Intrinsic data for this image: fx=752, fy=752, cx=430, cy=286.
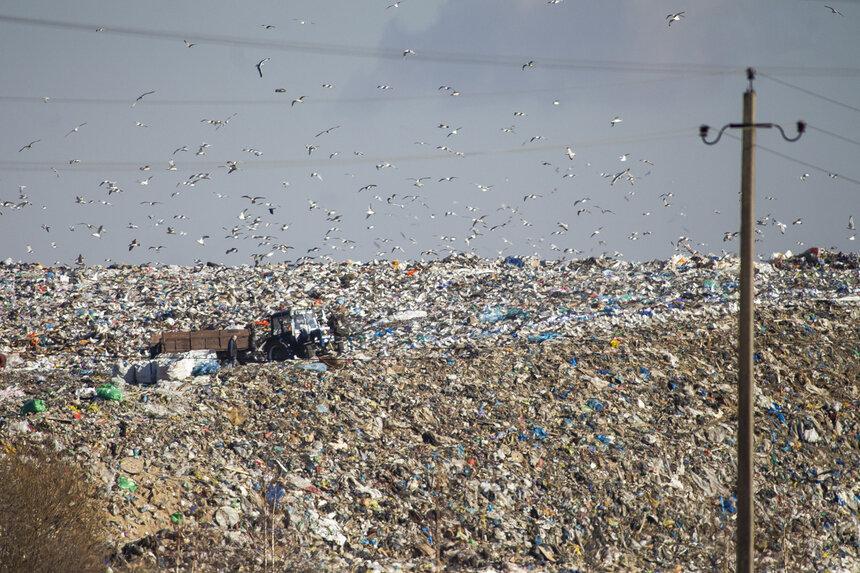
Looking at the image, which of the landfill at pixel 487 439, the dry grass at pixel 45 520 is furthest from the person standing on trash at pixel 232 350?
the dry grass at pixel 45 520

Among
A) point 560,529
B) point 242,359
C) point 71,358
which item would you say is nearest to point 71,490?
point 560,529

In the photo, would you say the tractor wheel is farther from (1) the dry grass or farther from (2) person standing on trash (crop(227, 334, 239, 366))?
(1) the dry grass

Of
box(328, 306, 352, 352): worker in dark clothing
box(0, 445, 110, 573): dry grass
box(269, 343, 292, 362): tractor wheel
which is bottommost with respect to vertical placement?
box(0, 445, 110, 573): dry grass

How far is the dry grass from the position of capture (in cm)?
701

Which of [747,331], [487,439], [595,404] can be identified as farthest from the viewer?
[595,404]

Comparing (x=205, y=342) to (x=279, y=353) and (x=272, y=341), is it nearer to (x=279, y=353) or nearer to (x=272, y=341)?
(x=272, y=341)

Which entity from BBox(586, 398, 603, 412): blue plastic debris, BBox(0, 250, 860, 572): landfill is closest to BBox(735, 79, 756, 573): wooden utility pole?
BBox(0, 250, 860, 572): landfill

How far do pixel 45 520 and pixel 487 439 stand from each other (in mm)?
6808

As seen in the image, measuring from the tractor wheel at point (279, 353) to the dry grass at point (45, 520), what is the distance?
986cm

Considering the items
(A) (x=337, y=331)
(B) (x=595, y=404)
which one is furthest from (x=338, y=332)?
(B) (x=595, y=404)

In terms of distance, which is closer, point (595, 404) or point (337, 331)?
point (595, 404)

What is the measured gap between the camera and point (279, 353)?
1831cm

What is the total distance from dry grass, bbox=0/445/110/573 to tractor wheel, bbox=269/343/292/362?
9.86 meters

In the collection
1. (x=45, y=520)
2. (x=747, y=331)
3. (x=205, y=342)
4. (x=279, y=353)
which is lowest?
(x=45, y=520)
